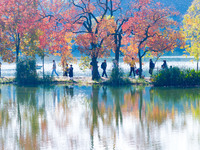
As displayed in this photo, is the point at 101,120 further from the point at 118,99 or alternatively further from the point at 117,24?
the point at 117,24

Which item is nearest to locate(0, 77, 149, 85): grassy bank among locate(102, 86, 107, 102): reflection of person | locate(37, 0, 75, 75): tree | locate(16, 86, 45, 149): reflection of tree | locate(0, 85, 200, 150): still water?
locate(37, 0, 75, 75): tree

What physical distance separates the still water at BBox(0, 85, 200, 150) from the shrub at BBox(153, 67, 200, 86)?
257cm

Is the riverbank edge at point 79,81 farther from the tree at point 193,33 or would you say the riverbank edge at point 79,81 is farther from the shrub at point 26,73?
the tree at point 193,33

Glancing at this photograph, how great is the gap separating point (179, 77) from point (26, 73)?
1268 centimetres

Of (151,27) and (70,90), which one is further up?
(151,27)

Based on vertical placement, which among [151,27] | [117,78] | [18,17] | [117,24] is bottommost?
[117,78]

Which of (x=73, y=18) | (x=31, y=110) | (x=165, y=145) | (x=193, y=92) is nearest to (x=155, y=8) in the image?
(x=73, y=18)

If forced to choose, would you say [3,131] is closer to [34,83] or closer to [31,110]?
[31,110]

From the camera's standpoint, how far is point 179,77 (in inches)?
1204

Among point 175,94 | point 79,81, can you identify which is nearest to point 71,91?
point 79,81

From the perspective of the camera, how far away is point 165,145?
12656 mm

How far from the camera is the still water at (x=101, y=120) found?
13.1 meters

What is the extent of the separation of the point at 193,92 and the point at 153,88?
156 inches

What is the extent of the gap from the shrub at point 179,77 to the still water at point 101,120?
2574 mm
